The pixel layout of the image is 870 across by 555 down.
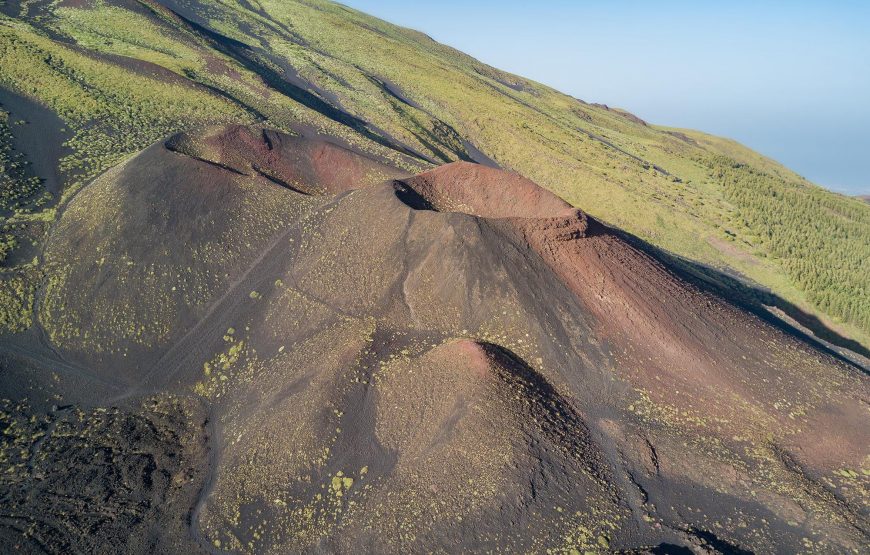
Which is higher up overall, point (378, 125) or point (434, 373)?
point (378, 125)

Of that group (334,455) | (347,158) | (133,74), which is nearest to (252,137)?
(347,158)

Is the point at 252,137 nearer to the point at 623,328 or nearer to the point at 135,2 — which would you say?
the point at 623,328

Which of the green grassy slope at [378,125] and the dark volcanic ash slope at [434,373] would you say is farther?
the green grassy slope at [378,125]

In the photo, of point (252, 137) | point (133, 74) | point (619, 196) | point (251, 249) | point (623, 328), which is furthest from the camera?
point (619, 196)

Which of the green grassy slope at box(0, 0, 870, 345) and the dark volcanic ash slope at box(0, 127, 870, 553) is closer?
the dark volcanic ash slope at box(0, 127, 870, 553)

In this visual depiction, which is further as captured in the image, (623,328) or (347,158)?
(347,158)
